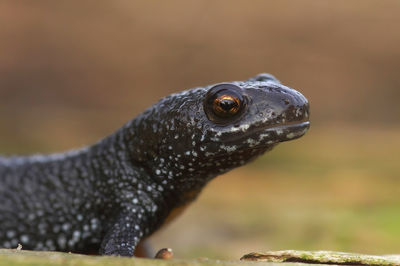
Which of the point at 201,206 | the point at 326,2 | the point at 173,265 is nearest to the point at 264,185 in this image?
the point at 201,206

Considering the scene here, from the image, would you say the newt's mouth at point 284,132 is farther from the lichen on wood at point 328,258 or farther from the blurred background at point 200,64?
the blurred background at point 200,64

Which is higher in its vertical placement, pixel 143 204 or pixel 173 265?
pixel 143 204

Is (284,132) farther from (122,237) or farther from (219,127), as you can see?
(122,237)

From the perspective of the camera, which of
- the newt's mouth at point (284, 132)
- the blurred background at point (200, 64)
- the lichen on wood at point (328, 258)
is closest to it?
the lichen on wood at point (328, 258)

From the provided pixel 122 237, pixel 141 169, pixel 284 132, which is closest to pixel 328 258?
pixel 284 132

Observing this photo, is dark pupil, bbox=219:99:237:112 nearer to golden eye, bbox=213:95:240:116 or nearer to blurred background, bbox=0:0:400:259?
golden eye, bbox=213:95:240:116

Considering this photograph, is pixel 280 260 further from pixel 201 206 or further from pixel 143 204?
pixel 201 206

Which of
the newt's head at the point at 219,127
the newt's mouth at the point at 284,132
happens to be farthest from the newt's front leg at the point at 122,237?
the newt's mouth at the point at 284,132
